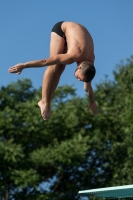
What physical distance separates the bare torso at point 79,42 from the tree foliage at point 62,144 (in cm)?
1358

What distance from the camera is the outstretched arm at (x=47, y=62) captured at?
6.26 m

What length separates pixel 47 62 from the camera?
6.28 meters

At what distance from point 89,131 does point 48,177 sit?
2.41 m

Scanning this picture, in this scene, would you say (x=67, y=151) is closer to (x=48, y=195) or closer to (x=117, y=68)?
(x=48, y=195)

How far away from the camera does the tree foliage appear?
66.8ft

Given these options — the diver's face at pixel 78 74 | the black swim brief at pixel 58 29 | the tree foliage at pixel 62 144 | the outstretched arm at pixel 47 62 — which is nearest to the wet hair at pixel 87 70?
the diver's face at pixel 78 74

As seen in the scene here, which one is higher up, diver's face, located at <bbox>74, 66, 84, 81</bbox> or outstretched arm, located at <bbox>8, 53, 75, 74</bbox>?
outstretched arm, located at <bbox>8, 53, 75, 74</bbox>

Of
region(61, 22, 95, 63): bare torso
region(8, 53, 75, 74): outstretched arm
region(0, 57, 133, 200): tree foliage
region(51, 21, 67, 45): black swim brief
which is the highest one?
region(51, 21, 67, 45): black swim brief

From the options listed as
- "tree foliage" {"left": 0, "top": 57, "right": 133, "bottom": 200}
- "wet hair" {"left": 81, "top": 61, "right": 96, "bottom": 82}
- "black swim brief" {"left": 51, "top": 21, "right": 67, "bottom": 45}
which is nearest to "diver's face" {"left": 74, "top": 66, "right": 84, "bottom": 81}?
"wet hair" {"left": 81, "top": 61, "right": 96, "bottom": 82}

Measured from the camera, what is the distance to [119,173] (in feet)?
71.5

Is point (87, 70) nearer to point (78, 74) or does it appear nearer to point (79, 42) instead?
point (78, 74)

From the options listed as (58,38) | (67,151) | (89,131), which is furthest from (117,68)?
(58,38)

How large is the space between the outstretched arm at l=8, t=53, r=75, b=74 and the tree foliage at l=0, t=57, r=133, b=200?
13693 millimetres

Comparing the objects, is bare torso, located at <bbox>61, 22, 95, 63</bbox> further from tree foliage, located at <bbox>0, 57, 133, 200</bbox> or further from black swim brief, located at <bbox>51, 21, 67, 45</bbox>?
tree foliage, located at <bbox>0, 57, 133, 200</bbox>
